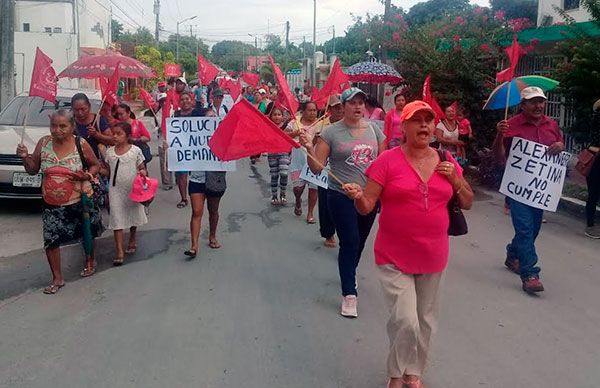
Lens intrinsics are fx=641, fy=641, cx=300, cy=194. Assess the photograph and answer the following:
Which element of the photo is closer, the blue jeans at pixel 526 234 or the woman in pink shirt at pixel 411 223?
the woman in pink shirt at pixel 411 223

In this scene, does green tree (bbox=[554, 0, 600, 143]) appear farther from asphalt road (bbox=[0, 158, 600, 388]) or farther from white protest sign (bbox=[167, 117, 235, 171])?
white protest sign (bbox=[167, 117, 235, 171])

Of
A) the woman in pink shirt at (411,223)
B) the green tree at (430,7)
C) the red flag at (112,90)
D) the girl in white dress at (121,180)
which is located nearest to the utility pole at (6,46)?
the red flag at (112,90)

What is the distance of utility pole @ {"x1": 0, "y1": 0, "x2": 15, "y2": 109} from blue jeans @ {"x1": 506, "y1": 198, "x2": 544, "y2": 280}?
399 inches

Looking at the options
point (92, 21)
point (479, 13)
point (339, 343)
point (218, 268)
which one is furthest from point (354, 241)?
point (92, 21)

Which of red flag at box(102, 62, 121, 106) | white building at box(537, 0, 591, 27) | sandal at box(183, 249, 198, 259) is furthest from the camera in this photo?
white building at box(537, 0, 591, 27)

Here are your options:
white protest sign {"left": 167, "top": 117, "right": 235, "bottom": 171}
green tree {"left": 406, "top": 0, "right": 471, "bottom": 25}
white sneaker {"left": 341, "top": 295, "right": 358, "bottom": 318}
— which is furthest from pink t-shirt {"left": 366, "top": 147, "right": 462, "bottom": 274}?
green tree {"left": 406, "top": 0, "right": 471, "bottom": 25}

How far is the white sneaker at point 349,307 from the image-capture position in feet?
17.3

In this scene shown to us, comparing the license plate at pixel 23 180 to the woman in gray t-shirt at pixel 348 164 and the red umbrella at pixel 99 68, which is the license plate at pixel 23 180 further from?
the woman in gray t-shirt at pixel 348 164

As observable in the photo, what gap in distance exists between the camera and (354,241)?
17.3 ft

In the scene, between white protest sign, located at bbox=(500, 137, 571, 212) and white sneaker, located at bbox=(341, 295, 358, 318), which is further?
white protest sign, located at bbox=(500, 137, 571, 212)

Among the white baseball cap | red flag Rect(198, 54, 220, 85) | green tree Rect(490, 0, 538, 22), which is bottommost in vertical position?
the white baseball cap

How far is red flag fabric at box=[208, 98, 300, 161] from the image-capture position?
4.38 meters

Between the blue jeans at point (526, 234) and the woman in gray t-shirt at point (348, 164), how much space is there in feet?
5.45

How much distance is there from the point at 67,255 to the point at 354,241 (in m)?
3.65
